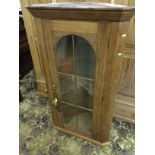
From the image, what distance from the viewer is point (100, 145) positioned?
1553 mm

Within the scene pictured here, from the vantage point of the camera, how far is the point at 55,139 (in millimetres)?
1630

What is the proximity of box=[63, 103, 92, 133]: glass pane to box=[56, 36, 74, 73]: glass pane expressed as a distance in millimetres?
363

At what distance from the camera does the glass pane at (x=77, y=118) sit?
1467 millimetres

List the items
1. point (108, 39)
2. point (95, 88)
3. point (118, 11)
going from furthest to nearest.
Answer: point (95, 88)
point (108, 39)
point (118, 11)

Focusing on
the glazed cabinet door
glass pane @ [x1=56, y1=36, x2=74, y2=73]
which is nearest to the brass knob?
the glazed cabinet door

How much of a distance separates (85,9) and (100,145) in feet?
3.89

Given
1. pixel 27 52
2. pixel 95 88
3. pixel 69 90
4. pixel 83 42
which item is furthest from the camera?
pixel 27 52

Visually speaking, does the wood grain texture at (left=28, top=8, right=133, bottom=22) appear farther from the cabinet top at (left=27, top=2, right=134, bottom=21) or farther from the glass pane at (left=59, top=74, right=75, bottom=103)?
the glass pane at (left=59, top=74, right=75, bottom=103)

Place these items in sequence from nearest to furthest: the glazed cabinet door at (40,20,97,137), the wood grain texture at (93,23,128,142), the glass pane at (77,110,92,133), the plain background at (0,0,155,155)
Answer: the plain background at (0,0,155,155)
the wood grain texture at (93,23,128,142)
the glazed cabinet door at (40,20,97,137)
the glass pane at (77,110,92,133)

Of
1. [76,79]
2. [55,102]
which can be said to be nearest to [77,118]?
[55,102]

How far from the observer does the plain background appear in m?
0.68

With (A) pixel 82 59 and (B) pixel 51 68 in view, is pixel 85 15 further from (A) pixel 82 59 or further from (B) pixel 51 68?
(B) pixel 51 68
